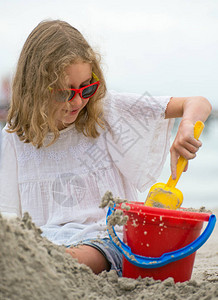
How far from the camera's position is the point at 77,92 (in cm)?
180

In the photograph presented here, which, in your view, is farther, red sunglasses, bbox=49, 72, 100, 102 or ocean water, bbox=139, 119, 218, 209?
ocean water, bbox=139, 119, 218, 209

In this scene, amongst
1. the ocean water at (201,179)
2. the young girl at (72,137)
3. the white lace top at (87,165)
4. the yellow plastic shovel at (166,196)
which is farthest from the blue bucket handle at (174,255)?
the ocean water at (201,179)

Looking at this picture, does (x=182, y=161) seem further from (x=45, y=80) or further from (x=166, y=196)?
(x=45, y=80)

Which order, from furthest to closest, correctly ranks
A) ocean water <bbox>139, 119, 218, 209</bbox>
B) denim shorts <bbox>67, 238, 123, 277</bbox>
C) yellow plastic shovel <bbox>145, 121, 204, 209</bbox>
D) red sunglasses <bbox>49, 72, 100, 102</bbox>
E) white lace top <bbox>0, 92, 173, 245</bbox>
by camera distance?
ocean water <bbox>139, 119, 218, 209</bbox>, white lace top <bbox>0, 92, 173, 245</bbox>, red sunglasses <bbox>49, 72, 100, 102</bbox>, denim shorts <bbox>67, 238, 123, 277</bbox>, yellow plastic shovel <bbox>145, 121, 204, 209</bbox>

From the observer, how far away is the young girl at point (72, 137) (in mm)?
1848

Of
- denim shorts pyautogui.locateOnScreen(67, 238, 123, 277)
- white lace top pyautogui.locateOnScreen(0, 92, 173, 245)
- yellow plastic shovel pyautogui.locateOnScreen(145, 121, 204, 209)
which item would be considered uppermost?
yellow plastic shovel pyautogui.locateOnScreen(145, 121, 204, 209)

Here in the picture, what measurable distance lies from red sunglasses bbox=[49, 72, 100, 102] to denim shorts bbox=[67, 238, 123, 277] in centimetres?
60

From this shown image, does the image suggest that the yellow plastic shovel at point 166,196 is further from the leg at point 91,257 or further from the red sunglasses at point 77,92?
the red sunglasses at point 77,92

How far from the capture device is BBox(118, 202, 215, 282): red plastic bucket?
133 cm

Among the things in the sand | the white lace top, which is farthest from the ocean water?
the sand

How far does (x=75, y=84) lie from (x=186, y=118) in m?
0.49

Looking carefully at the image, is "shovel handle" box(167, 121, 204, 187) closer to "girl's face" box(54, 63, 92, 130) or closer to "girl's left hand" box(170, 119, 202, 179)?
"girl's left hand" box(170, 119, 202, 179)

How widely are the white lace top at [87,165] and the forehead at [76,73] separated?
29 centimetres

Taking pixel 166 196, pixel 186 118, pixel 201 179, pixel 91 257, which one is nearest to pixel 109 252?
pixel 91 257
